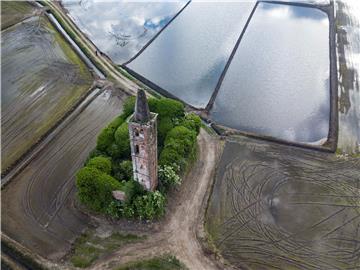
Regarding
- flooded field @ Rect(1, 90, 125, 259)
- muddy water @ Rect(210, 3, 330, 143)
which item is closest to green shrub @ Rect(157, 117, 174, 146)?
flooded field @ Rect(1, 90, 125, 259)

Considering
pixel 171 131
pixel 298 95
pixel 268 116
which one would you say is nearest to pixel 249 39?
pixel 298 95

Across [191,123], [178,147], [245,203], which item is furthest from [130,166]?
[245,203]

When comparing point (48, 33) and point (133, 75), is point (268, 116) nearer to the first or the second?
point (133, 75)

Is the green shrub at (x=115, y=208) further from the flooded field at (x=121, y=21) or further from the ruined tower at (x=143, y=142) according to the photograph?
the flooded field at (x=121, y=21)

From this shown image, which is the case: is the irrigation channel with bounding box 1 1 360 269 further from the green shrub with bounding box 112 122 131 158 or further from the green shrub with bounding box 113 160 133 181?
the green shrub with bounding box 112 122 131 158

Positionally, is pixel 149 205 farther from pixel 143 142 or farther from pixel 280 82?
pixel 280 82

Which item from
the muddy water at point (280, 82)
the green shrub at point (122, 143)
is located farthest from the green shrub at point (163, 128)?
the muddy water at point (280, 82)
